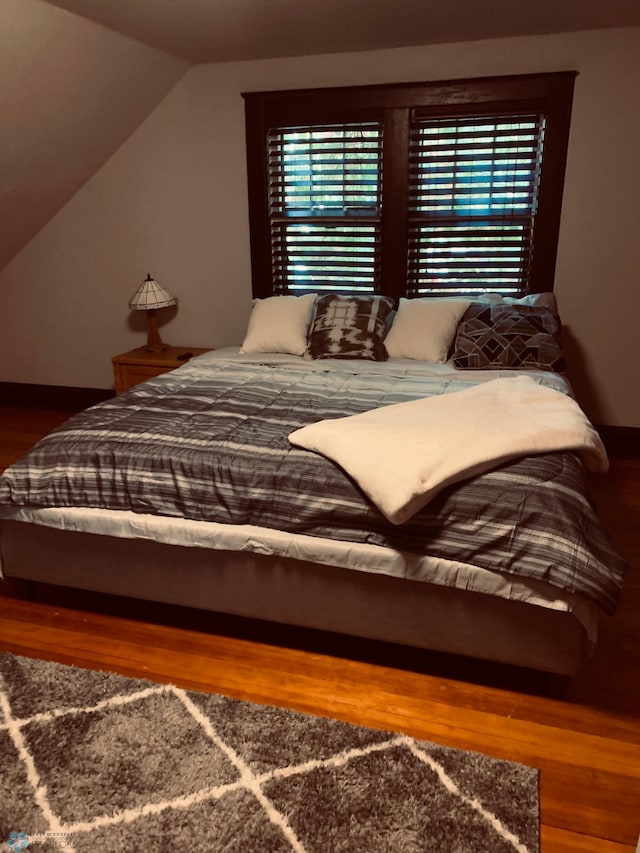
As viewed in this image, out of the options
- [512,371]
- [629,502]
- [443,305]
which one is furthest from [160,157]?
[629,502]

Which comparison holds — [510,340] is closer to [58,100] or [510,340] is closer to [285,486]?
[285,486]

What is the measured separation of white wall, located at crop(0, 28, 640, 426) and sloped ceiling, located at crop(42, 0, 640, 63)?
0.14m

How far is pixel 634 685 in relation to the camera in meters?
2.00

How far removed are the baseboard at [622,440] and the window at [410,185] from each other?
2.99 feet

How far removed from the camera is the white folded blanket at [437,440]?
1.86 metres

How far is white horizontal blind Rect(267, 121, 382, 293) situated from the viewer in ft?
12.3

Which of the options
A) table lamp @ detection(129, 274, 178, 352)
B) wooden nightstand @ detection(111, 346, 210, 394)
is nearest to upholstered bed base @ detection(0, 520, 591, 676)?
wooden nightstand @ detection(111, 346, 210, 394)

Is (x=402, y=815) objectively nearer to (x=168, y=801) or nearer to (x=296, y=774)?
(x=296, y=774)

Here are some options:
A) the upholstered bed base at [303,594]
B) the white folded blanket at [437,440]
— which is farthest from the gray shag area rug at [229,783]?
the white folded blanket at [437,440]

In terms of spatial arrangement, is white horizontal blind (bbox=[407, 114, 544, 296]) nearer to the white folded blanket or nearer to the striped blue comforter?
the striped blue comforter

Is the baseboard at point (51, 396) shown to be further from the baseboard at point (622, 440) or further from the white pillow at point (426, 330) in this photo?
the baseboard at point (622, 440)

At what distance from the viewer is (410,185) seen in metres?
3.69

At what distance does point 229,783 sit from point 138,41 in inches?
132

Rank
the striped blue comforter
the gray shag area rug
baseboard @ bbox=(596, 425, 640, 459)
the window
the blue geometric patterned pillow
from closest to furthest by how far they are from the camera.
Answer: the gray shag area rug → the striped blue comforter → the blue geometric patterned pillow → the window → baseboard @ bbox=(596, 425, 640, 459)
